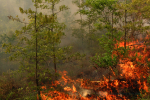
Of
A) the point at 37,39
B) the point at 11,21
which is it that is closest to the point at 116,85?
the point at 37,39

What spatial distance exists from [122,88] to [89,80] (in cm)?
366

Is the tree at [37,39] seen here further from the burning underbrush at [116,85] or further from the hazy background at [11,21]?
the hazy background at [11,21]

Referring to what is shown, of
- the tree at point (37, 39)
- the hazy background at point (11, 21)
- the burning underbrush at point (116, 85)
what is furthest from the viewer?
the hazy background at point (11, 21)

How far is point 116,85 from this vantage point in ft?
36.9

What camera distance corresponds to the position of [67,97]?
9.67 metres

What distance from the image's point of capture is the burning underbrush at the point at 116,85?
9734mm

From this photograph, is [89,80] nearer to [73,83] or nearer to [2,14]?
[73,83]

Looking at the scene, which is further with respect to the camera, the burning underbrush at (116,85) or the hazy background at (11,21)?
the hazy background at (11,21)

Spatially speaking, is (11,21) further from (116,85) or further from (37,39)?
(116,85)

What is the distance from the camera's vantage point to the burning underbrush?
383 inches

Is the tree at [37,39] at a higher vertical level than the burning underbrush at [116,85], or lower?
higher

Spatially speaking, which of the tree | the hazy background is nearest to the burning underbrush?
the tree

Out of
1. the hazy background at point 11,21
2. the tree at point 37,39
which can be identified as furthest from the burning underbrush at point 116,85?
the hazy background at point 11,21

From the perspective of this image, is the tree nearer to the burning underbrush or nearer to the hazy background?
the burning underbrush
